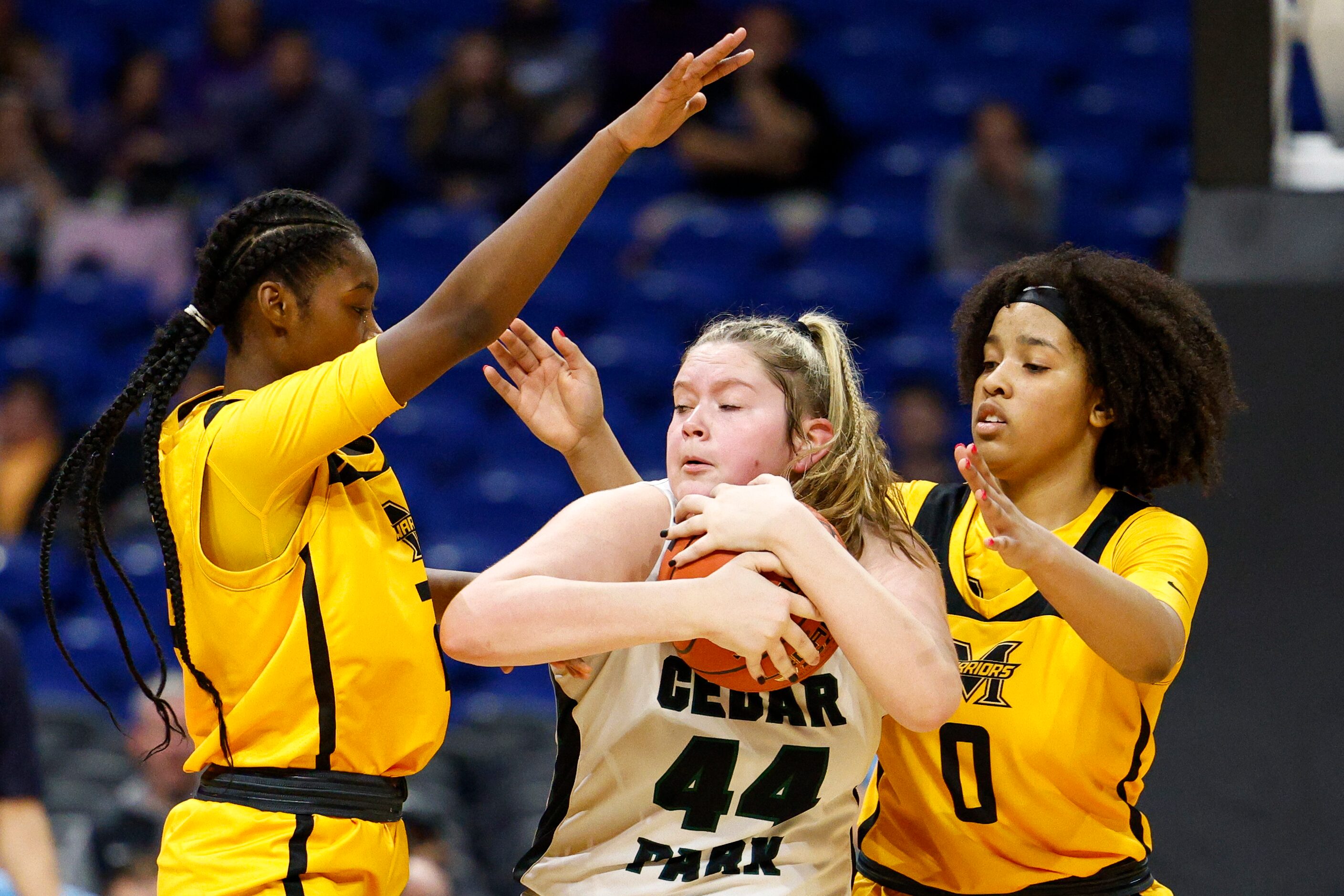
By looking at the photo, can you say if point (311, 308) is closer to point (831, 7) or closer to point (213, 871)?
point (213, 871)

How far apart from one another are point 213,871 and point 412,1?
27.7 ft

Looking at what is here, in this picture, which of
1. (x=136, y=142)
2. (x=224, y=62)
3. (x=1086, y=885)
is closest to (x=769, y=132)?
(x=224, y=62)

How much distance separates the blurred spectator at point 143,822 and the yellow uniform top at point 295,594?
111 inches

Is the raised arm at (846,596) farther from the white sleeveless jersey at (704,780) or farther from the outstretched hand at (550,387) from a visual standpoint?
the outstretched hand at (550,387)

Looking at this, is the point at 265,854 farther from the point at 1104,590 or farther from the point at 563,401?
the point at 1104,590

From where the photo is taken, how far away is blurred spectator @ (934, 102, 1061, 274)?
8047 millimetres

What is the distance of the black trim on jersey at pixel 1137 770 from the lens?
296cm

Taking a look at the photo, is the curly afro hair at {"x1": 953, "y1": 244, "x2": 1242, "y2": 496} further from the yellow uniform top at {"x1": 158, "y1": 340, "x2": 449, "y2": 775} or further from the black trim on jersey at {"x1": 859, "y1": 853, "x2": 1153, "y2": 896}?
the yellow uniform top at {"x1": 158, "y1": 340, "x2": 449, "y2": 775}

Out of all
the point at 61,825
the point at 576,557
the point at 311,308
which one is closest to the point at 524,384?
the point at 311,308

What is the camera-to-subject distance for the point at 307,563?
2.75m

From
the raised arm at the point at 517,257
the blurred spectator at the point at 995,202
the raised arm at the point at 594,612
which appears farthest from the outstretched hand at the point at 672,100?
the blurred spectator at the point at 995,202

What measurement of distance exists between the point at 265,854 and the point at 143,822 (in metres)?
3.15

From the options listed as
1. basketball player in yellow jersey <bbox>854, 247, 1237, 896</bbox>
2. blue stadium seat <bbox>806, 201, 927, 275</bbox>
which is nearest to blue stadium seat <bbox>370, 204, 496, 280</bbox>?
blue stadium seat <bbox>806, 201, 927, 275</bbox>

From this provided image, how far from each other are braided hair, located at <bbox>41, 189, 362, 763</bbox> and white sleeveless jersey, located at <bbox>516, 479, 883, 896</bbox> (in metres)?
0.80
